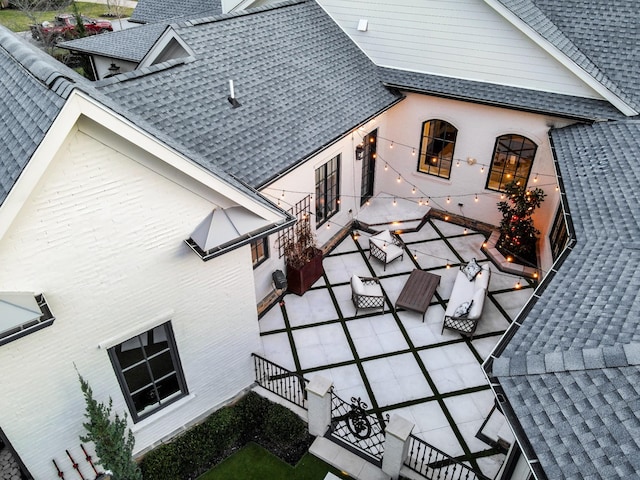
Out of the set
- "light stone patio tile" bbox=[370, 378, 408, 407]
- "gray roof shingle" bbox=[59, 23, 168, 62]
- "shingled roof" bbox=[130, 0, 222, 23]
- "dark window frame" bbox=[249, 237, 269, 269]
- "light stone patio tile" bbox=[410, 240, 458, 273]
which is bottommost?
"light stone patio tile" bbox=[370, 378, 408, 407]

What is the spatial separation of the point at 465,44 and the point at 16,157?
12.3 meters

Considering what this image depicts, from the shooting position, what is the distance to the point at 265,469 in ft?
30.8

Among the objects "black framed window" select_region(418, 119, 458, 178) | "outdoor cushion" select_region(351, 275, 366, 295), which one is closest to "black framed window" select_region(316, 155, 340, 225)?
"outdoor cushion" select_region(351, 275, 366, 295)

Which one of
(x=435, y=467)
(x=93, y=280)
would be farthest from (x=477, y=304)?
(x=93, y=280)

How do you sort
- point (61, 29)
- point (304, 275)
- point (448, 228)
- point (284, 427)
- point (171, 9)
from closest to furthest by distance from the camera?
point (284, 427) → point (304, 275) → point (448, 228) → point (171, 9) → point (61, 29)

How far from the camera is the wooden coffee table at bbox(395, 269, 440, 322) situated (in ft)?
39.8

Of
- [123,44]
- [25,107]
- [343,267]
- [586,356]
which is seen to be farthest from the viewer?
[123,44]

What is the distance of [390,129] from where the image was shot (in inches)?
641

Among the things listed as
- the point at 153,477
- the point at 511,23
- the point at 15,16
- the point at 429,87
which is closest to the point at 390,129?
the point at 429,87

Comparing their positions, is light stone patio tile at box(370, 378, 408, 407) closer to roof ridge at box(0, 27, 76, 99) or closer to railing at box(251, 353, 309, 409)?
railing at box(251, 353, 309, 409)

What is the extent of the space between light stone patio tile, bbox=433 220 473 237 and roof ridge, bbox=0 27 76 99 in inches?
478

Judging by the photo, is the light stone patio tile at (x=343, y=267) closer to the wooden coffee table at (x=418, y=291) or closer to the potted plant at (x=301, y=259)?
the potted plant at (x=301, y=259)

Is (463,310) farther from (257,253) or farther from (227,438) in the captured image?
(227,438)

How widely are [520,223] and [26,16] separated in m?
43.6
